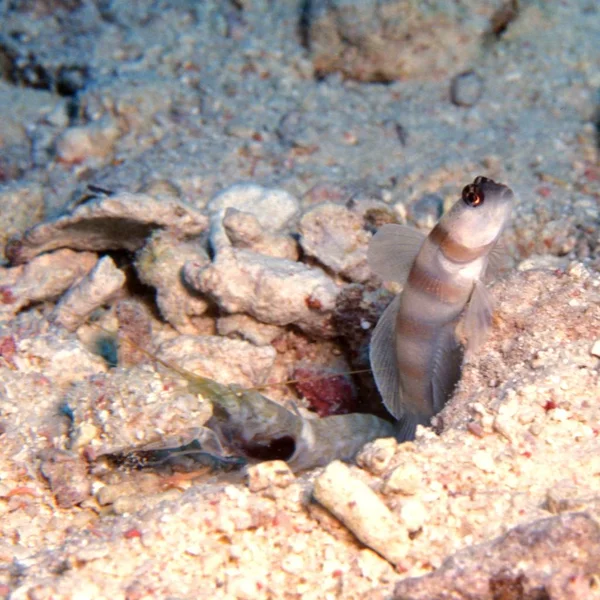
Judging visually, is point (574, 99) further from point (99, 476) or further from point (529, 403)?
point (99, 476)

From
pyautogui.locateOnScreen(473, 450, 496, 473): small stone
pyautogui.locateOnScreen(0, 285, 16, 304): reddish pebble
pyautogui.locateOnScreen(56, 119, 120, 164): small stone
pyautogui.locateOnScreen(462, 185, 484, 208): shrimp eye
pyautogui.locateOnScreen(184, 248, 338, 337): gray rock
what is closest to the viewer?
pyautogui.locateOnScreen(473, 450, 496, 473): small stone

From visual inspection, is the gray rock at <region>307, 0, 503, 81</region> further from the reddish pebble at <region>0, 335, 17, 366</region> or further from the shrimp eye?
the reddish pebble at <region>0, 335, 17, 366</region>

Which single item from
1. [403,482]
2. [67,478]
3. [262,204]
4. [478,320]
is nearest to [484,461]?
[403,482]

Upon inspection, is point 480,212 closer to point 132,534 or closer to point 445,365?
point 445,365

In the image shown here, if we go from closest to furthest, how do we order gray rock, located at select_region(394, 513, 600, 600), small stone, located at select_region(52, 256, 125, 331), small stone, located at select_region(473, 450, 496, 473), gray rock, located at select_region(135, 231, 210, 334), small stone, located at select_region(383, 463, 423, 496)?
gray rock, located at select_region(394, 513, 600, 600) → small stone, located at select_region(383, 463, 423, 496) → small stone, located at select_region(473, 450, 496, 473) → small stone, located at select_region(52, 256, 125, 331) → gray rock, located at select_region(135, 231, 210, 334)

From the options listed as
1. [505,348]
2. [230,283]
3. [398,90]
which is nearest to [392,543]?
[505,348]

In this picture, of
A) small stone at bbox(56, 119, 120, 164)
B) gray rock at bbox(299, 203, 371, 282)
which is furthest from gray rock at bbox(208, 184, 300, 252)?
small stone at bbox(56, 119, 120, 164)

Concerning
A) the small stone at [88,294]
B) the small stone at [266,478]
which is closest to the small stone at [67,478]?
the small stone at [266,478]
